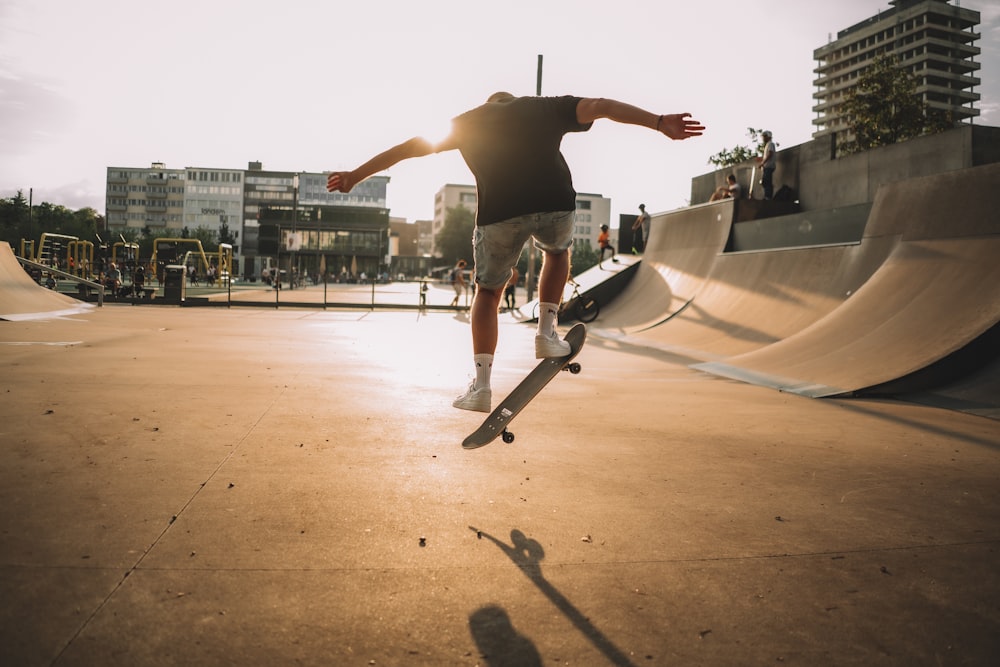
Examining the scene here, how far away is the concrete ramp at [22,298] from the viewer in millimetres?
16109

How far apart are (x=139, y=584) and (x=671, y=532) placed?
81.8 inches

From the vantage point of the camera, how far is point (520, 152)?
422cm

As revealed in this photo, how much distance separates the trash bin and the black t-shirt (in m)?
25.9

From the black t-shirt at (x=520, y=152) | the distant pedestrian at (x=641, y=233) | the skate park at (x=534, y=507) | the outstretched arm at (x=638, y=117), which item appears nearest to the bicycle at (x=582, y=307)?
the distant pedestrian at (x=641, y=233)

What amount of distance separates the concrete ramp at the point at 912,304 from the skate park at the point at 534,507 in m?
0.05

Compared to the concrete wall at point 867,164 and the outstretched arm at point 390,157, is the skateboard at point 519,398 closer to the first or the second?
the outstretched arm at point 390,157

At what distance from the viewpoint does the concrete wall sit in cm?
1338

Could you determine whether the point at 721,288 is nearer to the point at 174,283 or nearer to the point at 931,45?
the point at 174,283

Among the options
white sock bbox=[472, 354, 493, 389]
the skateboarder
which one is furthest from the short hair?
white sock bbox=[472, 354, 493, 389]

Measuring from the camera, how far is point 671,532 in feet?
10.2

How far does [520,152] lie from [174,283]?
26.3m

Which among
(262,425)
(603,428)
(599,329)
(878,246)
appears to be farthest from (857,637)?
(599,329)

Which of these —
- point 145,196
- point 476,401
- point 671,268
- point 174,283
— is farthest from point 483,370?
point 145,196

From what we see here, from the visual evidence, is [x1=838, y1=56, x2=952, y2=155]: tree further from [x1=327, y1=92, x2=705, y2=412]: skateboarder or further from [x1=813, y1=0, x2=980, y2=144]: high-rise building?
[x1=813, y1=0, x2=980, y2=144]: high-rise building
